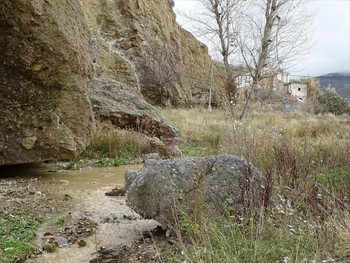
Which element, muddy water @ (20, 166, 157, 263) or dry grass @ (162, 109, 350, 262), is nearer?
dry grass @ (162, 109, 350, 262)

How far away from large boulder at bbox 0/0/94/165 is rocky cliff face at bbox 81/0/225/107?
12233 mm

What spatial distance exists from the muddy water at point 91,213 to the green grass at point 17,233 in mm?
116

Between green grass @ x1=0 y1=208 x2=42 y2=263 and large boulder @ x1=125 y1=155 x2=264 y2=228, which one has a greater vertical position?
large boulder @ x1=125 y1=155 x2=264 y2=228

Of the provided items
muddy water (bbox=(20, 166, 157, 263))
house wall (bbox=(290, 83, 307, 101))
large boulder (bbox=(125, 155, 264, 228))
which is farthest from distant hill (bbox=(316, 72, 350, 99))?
large boulder (bbox=(125, 155, 264, 228))

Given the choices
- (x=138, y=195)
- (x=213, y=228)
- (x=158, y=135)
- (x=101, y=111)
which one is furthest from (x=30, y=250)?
(x=158, y=135)

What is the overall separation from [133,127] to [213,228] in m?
8.02

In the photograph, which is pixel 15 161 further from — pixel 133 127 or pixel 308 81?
pixel 308 81

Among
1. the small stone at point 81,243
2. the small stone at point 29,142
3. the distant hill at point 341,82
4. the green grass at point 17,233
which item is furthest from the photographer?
the distant hill at point 341,82

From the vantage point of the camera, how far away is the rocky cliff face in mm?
21250

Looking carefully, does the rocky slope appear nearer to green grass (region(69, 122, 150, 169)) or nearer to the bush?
green grass (region(69, 122, 150, 169))

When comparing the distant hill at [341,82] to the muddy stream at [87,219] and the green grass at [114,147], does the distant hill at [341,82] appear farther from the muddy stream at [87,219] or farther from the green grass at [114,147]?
the muddy stream at [87,219]

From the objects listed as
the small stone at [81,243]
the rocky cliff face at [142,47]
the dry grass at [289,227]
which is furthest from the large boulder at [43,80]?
the rocky cliff face at [142,47]

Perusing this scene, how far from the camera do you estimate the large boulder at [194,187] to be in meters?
4.18

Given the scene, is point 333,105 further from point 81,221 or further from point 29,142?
point 81,221
